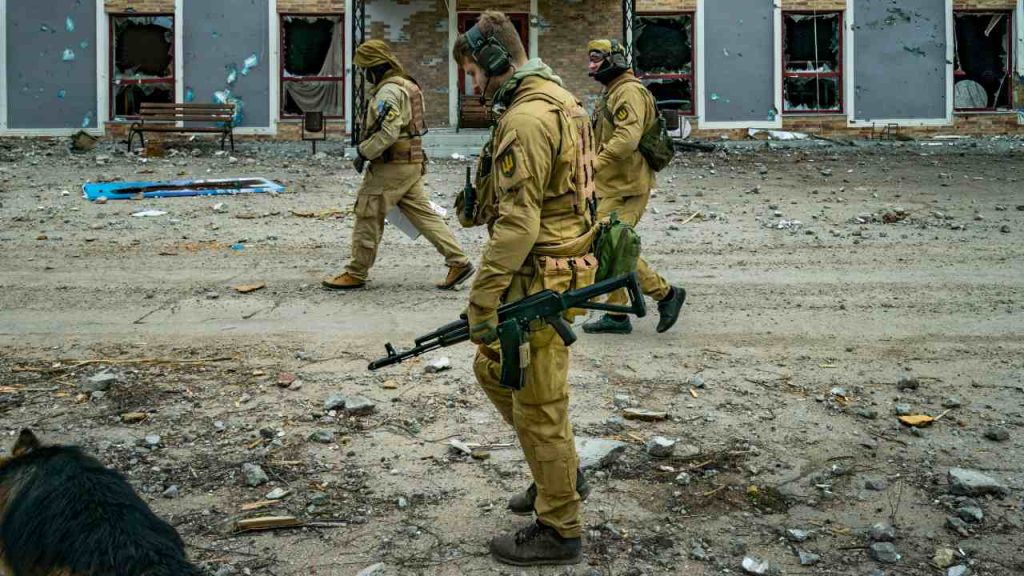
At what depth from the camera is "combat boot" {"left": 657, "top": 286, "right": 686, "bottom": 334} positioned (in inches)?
270

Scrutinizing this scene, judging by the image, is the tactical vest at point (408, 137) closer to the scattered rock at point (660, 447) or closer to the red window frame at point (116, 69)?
the scattered rock at point (660, 447)

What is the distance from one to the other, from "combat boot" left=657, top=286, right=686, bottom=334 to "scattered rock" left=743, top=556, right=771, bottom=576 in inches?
119

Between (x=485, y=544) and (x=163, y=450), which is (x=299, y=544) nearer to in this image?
(x=485, y=544)

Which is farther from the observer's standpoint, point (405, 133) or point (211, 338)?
point (405, 133)

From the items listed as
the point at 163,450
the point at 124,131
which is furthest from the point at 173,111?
the point at 163,450

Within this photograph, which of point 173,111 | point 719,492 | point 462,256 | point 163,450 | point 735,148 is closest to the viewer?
point 719,492

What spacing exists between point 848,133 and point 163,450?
1912 cm

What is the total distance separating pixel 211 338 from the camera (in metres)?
6.74

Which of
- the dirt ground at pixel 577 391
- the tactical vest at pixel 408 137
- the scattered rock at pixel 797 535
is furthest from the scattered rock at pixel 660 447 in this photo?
the tactical vest at pixel 408 137

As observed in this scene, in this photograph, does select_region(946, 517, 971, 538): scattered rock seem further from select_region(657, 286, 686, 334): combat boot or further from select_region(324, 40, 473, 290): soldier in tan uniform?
select_region(324, 40, 473, 290): soldier in tan uniform

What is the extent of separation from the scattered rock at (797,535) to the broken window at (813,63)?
18.5 m

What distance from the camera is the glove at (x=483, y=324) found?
12.0 feet

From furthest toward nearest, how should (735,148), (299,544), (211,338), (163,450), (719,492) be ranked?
(735,148), (211,338), (163,450), (719,492), (299,544)

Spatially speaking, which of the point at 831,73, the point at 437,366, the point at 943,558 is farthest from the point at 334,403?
the point at 831,73
